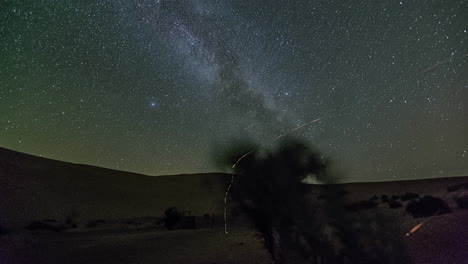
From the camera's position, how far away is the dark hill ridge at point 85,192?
31648 mm

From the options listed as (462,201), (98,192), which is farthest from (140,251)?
(98,192)

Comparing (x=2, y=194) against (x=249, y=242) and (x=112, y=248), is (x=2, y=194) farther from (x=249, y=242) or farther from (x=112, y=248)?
(x=249, y=242)

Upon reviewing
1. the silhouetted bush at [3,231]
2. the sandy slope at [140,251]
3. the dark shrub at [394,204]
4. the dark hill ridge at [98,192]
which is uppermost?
the dark hill ridge at [98,192]

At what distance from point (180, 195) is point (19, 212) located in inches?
869

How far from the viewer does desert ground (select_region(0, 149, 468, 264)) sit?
13664 mm

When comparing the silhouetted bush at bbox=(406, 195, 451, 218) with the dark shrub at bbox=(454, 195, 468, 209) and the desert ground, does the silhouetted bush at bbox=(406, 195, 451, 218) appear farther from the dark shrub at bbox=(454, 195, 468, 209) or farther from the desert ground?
the dark shrub at bbox=(454, 195, 468, 209)

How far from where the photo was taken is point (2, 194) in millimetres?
32438

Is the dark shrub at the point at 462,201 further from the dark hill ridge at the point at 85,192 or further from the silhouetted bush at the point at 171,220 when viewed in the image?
the silhouetted bush at the point at 171,220

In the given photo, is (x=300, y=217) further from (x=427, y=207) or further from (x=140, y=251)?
(x=427, y=207)

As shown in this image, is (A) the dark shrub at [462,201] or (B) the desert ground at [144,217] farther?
(A) the dark shrub at [462,201]

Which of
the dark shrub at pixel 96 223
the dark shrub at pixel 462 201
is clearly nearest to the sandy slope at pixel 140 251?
the dark shrub at pixel 96 223

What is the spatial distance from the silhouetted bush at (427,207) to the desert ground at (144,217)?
0.08m

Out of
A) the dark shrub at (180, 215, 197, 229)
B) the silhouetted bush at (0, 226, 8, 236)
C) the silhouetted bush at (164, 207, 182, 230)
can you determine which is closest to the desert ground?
the silhouetted bush at (0, 226, 8, 236)

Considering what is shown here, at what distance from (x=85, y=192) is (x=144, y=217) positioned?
36.1 feet
